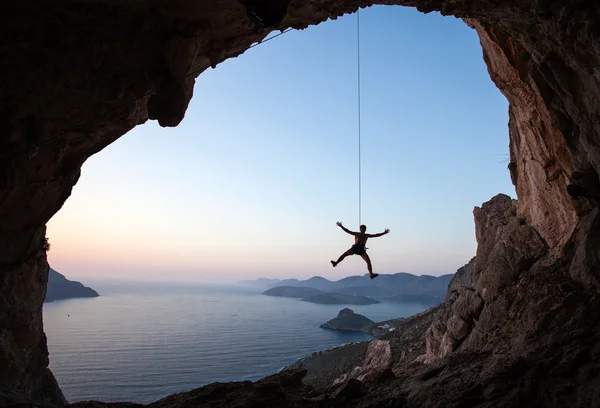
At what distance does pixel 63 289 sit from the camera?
161 m

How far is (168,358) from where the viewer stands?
211ft

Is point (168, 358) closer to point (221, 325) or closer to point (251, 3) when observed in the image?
point (221, 325)

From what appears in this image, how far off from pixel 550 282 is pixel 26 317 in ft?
44.8

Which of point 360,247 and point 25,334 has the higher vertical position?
point 360,247

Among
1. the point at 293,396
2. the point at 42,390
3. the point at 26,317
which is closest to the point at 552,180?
the point at 293,396

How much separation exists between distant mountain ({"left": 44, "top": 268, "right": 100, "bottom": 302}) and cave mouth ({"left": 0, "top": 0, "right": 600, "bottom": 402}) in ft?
583

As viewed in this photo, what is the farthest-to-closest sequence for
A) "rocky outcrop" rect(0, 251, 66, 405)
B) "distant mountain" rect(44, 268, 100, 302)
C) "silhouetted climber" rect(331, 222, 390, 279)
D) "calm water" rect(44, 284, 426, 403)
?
"distant mountain" rect(44, 268, 100, 302) < "calm water" rect(44, 284, 426, 403) < "silhouetted climber" rect(331, 222, 390, 279) < "rocky outcrop" rect(0, 251, 66, 405)

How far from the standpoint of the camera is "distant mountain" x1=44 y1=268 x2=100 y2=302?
152750 mm

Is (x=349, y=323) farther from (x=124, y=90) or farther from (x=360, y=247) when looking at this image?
(x=124, y=90)

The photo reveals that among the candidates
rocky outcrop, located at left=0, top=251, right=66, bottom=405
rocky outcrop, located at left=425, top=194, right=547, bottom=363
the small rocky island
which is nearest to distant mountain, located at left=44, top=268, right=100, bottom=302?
the small rocky island

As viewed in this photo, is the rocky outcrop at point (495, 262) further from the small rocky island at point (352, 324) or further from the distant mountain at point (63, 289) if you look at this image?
the distant mountain at point (63, 289)

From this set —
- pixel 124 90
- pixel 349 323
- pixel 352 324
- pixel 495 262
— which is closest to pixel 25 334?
pixel 124 90

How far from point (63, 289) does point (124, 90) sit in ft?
644

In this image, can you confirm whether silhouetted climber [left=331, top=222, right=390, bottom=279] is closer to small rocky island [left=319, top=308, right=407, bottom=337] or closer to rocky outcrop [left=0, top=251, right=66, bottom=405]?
rocky outcrop [left=0, top=251, right=66, bottom=405]
